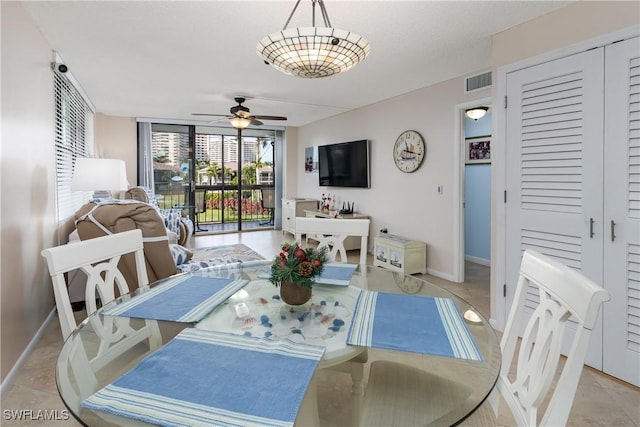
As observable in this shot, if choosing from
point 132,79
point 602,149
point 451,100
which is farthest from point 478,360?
point 132,79

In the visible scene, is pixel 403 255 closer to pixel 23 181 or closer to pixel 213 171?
pixel 23 181

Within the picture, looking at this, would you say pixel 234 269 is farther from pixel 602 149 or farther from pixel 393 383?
pixel 602 149

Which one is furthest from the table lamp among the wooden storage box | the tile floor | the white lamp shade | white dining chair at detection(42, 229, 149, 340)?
the wooden storage box

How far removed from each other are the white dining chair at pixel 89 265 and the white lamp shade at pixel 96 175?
6.09 ft

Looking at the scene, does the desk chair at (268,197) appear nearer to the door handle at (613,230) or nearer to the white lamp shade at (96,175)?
the white lamp shade at (96,175)

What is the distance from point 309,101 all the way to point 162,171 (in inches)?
140

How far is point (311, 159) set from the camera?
7.21 meters

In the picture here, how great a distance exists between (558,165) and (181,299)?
2526 millimetres

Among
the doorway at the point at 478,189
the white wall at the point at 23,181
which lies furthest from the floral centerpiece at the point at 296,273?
the doorway at the point at 478,189

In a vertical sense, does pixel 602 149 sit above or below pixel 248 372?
above

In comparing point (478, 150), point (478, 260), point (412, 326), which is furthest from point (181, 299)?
point (478, 150)

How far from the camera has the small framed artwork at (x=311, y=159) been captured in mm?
7023

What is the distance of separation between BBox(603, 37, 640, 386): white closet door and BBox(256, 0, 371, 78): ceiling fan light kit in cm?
163

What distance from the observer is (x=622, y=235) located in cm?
207
